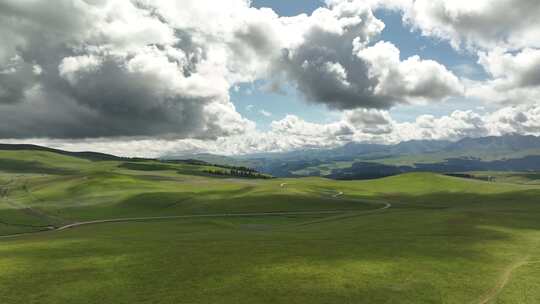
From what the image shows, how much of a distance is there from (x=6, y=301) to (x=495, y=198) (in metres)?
196

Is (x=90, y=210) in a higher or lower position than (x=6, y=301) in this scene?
lower

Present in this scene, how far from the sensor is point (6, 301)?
28.1m

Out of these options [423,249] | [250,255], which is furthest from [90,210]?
[423,249]

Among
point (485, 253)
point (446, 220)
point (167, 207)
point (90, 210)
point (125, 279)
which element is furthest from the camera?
point (167, 207)

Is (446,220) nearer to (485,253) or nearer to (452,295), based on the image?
(485,253)

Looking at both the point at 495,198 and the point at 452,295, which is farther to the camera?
the point at 495,198

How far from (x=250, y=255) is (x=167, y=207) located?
393 feet

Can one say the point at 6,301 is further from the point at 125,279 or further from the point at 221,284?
the point at 221,284

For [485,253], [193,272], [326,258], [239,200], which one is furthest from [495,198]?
[193,272]

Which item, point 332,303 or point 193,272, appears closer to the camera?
point 332,303

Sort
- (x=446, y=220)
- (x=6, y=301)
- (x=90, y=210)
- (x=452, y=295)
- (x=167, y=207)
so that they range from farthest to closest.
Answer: (x=167, y=207), (x=90, y=210), (x=446, y=220), (x=452, y=295), (x=6, y=301)

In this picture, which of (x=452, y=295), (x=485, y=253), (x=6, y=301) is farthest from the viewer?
(x=485, y=253)

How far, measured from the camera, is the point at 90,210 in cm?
14275

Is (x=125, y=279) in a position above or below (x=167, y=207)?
above
